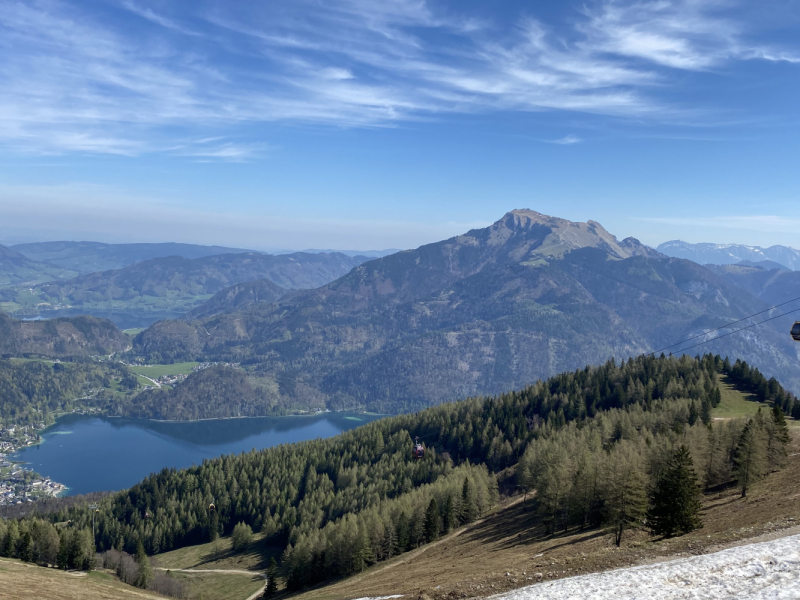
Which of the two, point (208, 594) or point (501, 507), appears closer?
point (208, 594)

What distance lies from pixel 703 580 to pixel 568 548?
2858 cm

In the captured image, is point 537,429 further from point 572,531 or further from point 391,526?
point 572,531

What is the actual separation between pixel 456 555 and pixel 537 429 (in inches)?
3854

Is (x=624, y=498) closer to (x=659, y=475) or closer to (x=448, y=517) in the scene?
(x=659, y=475)

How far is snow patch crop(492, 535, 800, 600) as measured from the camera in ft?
97.8

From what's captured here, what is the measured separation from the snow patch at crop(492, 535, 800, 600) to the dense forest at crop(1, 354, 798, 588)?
16.3 m

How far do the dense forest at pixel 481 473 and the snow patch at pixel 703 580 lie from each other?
16337 millimetres

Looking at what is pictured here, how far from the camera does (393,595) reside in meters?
43.6

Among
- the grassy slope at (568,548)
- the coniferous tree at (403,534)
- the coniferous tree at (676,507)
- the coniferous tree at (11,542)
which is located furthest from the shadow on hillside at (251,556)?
the coniferous tree at (676,507)

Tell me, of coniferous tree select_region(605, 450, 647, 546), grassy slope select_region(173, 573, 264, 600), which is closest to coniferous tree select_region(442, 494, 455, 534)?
grassy slope select_region(173, 573, 264, 600)

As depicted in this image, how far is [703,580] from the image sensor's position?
31812mm

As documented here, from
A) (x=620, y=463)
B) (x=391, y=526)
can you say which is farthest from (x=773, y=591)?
(x=391, y=526)

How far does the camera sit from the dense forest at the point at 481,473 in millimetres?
73562

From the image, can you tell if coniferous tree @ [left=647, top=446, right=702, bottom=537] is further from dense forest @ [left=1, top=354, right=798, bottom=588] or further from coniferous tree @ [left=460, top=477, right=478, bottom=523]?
coniferous tree @ [left=460, top=477, right=478, bottom=523]
